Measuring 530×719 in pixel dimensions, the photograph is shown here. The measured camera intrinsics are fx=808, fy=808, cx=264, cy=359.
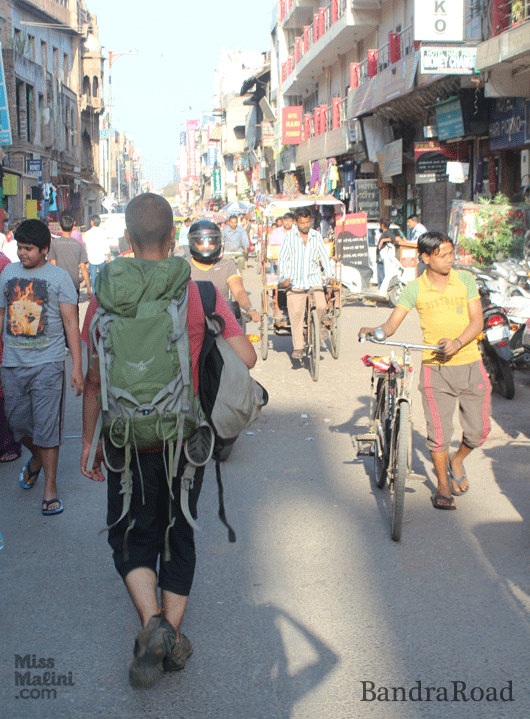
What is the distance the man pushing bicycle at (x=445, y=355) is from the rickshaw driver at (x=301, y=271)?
4651 millimetres

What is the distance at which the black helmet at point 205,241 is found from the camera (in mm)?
7027

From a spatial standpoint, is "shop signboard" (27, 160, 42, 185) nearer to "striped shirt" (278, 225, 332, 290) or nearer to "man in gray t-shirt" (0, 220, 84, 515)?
"striped shirt" (278, 225, 332, 290)

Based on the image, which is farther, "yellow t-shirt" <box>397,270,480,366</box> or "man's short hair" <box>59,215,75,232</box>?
"man's short hair" <box>59,215,75,232</box>

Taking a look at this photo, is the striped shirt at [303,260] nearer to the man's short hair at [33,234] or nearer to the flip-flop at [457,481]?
the flip-flop at [457,481]

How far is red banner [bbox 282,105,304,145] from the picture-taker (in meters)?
37.6

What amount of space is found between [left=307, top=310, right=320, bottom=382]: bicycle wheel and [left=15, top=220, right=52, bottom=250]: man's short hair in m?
4.76

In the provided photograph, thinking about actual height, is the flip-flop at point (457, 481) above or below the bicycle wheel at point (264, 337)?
below

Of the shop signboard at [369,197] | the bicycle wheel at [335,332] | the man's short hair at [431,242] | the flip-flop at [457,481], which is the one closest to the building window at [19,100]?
the shop signboard at [369,197]

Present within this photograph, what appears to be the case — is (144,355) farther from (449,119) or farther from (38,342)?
(449,119)

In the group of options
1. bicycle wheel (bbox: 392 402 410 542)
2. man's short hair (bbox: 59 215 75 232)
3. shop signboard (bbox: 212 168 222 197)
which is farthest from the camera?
shop signboard (bbox: 212 168 222 197)

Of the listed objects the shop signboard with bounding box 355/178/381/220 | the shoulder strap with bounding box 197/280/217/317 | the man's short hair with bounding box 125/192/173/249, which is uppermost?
the shop signboard with bounding box 355/178/381/220

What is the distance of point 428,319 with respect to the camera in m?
5.28

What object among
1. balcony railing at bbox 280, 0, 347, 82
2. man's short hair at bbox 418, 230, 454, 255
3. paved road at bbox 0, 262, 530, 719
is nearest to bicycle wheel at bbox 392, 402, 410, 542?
paved road at bbox 0, 262, 530, 719

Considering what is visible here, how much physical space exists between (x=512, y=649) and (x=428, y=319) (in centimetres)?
236
